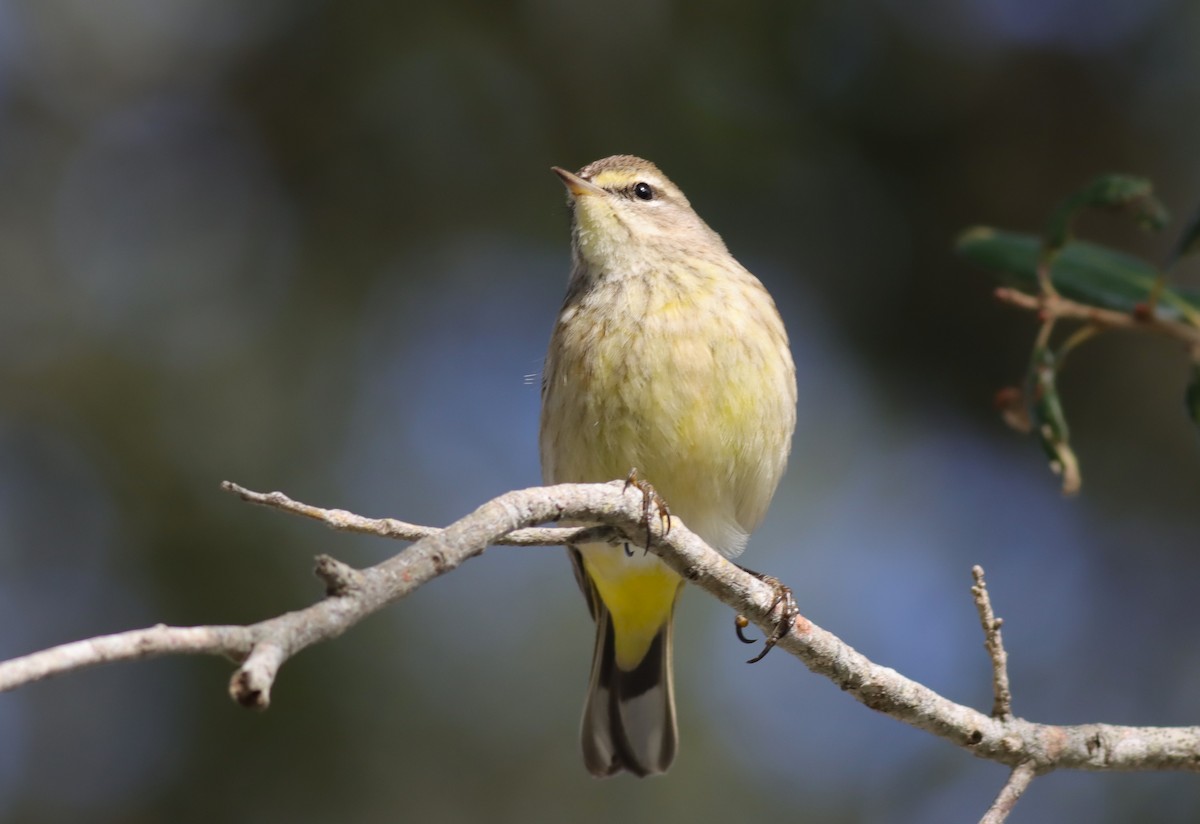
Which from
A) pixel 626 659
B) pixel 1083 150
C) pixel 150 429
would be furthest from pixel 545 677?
pixel 1083 150

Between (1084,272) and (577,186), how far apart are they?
7.02 feet

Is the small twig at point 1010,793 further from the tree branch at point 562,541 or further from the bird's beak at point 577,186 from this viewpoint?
the bird's beak at point 577,186

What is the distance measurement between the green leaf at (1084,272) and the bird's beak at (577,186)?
177 centimetres

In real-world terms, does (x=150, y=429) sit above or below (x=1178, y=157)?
below

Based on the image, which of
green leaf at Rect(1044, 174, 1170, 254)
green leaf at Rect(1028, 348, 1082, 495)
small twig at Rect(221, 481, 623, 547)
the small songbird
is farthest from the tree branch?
green leaf at Rect(1044, 174, 1170, 254)

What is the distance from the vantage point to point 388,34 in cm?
731

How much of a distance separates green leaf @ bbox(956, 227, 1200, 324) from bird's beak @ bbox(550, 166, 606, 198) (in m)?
1.77

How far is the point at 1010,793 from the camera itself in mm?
3305

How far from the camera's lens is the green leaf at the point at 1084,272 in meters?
3.18

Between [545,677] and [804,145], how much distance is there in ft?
10.3

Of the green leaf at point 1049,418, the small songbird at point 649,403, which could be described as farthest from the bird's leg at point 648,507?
the green leaf at point 1049,418

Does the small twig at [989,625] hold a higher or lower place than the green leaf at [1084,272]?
lower

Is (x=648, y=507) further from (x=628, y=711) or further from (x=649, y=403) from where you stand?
(x=628, y=711)

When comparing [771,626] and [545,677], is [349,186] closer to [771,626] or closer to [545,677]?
[545,677]
